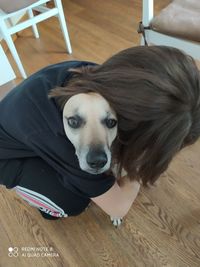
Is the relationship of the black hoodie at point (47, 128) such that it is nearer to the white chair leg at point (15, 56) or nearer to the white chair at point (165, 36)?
the white chair at point (165, 36)

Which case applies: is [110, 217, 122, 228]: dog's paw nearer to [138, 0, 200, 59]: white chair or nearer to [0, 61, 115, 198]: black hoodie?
[0, 61, 115, 198]: black hoodie

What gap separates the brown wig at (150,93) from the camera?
0.55 meters

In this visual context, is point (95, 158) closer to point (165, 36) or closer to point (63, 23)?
point (165, 36)

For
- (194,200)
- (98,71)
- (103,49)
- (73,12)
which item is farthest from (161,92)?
(73,12)

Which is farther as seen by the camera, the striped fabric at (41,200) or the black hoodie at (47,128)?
the striped fabric at (41,200)

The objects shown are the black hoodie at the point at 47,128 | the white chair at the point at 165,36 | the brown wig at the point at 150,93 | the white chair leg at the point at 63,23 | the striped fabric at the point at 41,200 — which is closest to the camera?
the brown wig at the point at 150,93

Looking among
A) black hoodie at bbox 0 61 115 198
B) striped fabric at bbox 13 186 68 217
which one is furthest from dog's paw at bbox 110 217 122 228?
black hoodie at bbox 0 61 115 198

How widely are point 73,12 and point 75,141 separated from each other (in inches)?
66.7

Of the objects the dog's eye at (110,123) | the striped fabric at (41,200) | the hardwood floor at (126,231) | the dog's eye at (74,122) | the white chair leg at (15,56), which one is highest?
the dog's eye at (74,122)

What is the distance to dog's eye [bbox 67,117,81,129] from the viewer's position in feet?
2.10

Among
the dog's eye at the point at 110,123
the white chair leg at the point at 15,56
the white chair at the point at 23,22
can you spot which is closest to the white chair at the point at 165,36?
the dog's eye at the point at 110,123

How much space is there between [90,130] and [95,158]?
0.07 metres

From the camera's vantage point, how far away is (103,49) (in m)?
1.72

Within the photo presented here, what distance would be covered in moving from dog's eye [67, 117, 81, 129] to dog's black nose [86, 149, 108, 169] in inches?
2.8
